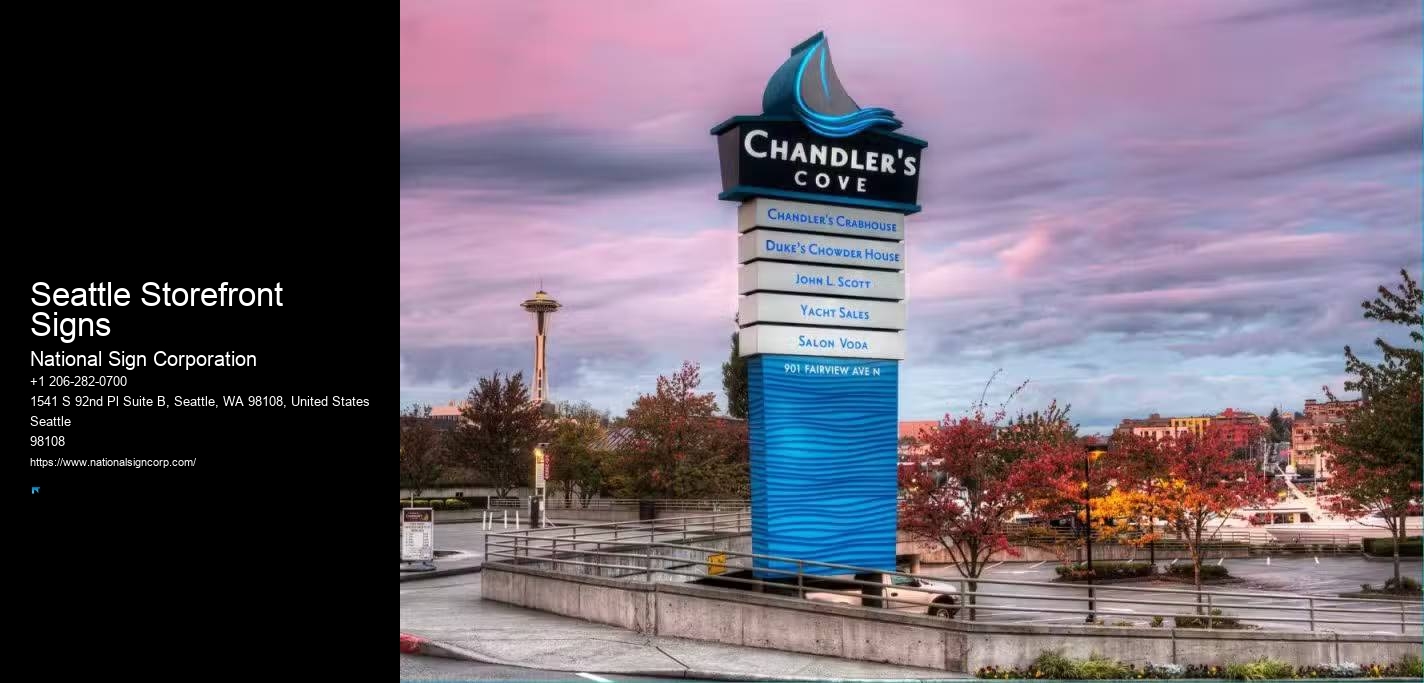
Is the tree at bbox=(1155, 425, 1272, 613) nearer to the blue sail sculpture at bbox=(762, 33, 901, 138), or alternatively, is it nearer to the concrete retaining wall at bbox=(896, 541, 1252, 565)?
the concrete retaining wall at bbox=(896, 541, 1252, 565)

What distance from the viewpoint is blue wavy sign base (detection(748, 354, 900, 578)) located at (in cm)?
2681

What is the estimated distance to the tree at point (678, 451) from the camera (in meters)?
57.9

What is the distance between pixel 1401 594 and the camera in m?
40.4

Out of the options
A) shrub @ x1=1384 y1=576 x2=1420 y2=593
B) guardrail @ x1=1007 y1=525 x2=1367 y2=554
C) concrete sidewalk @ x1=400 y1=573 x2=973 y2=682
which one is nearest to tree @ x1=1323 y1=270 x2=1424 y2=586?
shrub @ x1=1384 y1=576 x2=1420 y2=593

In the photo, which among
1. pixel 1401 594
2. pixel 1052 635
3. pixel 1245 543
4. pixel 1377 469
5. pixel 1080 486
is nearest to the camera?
pixel 1052 635

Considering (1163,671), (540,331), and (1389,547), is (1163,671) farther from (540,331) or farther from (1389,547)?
(540,331)

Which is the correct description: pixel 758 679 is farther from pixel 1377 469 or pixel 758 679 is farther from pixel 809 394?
pixel 1377 469

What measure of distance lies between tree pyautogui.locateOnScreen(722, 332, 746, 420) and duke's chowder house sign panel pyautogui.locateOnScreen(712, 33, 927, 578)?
179 feet

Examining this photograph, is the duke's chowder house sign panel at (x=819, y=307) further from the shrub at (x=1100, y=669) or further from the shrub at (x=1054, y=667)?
the shrub at (x=1100, y=669)

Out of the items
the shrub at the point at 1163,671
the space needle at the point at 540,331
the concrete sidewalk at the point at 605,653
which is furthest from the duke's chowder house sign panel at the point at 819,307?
the space needle at the point at 540,331

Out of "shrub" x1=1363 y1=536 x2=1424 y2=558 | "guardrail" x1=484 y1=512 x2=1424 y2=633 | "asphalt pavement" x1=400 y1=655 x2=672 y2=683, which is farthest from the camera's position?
"shrub" x1=1363 y1=536 x2=1424 y2=558

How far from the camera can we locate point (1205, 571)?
4734 centimetres
